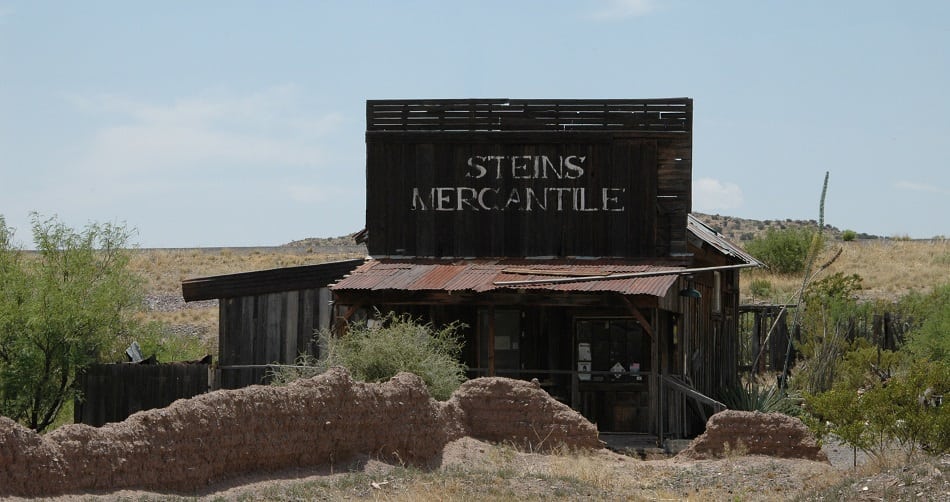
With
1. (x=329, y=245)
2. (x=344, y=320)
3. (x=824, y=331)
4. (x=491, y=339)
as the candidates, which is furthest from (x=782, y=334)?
(x=329, y=245)

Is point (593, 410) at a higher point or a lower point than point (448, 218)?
lower

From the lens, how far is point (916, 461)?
15227 mm

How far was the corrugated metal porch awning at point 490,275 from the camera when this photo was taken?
20.7m

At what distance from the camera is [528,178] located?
24.3 m

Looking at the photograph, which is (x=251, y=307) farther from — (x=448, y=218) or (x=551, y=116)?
(x=551, y=116)

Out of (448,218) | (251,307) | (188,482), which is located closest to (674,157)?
(448,218)

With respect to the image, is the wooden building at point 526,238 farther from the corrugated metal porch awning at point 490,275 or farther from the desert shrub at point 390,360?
the desert shrub at point 390,360

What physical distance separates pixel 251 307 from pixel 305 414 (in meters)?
9.64

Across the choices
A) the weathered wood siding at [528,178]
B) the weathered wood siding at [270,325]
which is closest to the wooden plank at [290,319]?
the weathered wood siding at [270,325]

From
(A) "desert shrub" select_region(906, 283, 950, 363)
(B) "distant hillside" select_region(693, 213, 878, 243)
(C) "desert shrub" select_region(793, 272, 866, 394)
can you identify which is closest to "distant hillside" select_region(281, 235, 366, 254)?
(B) "distant hillside" select_region(693, 213, 878, 243)

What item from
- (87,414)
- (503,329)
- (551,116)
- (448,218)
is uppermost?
(551,116)

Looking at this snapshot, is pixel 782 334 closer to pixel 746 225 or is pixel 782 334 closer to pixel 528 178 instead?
pixel 528 178

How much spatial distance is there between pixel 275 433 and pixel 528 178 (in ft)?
35.5

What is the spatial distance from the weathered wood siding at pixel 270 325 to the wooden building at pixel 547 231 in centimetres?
114
